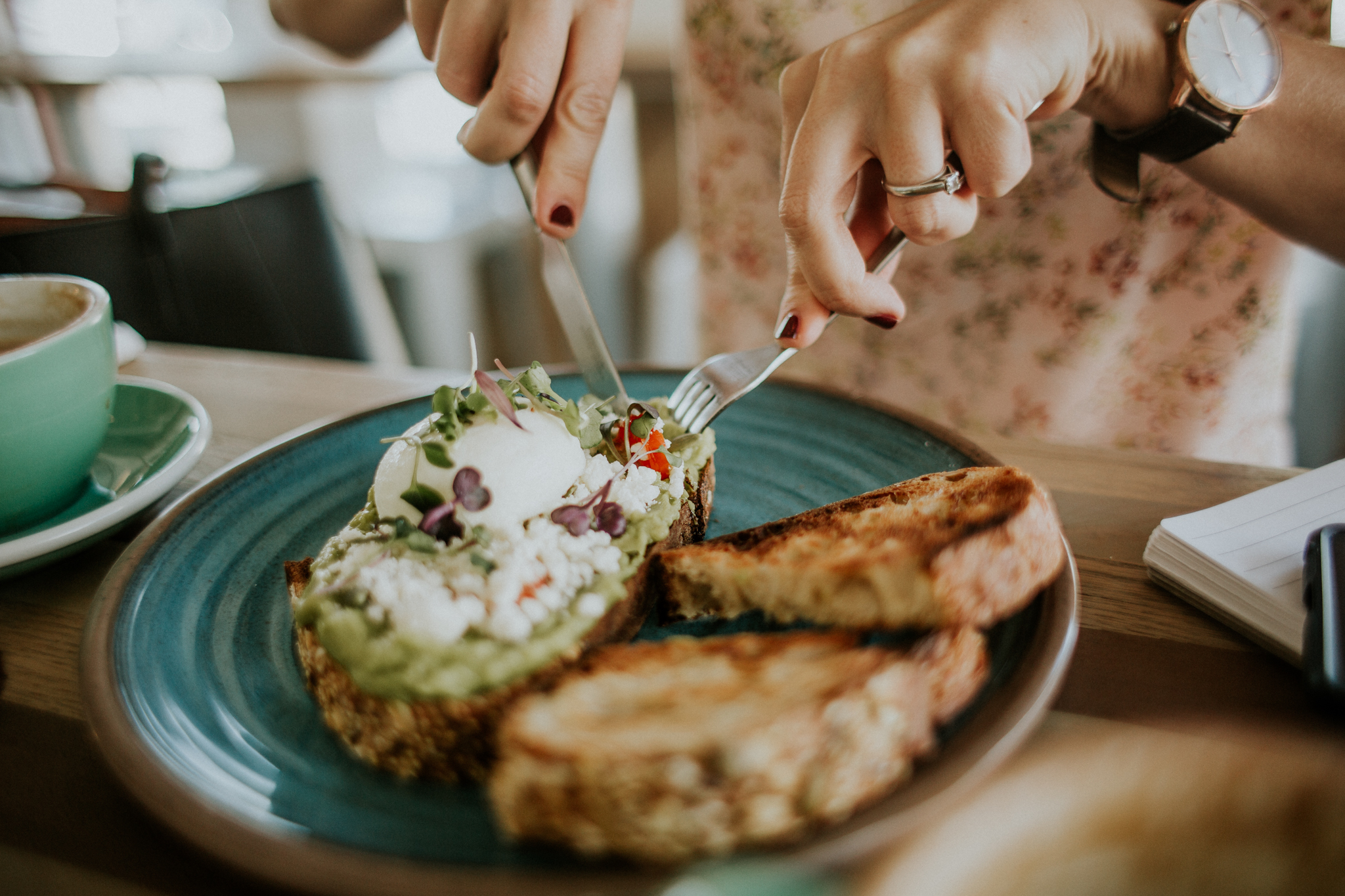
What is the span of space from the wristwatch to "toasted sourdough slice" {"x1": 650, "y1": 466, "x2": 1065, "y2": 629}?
0.85 m

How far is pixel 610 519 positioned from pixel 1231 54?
4.73ft

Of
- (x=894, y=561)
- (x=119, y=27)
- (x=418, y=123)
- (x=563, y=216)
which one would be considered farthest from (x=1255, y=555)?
(x=119, y=27)

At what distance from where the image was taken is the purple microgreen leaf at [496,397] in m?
1.07

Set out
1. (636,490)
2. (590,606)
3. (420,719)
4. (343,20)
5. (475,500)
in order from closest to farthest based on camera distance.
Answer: (420,719) → (590,606) → (475,500) → (636,490) → (343,20)

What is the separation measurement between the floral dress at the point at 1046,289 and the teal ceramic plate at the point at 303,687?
78 cm

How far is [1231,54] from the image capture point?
1401 millimetres

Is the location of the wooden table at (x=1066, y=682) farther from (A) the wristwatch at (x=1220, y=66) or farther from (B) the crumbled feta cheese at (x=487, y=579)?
(A) the wristwatch at (x=1220, y=66)

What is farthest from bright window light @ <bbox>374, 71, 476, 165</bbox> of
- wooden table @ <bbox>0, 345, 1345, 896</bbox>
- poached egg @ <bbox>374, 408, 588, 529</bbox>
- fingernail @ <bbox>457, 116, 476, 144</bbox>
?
poached egg @ <bbox>374, 408, 588, 529</bbox>

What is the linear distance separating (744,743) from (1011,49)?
1148mm

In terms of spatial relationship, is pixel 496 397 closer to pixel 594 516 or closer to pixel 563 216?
pixel 594 516

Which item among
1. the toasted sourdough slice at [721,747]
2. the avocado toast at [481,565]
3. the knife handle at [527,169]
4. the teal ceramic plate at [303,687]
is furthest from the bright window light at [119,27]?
the toasted sourdough slice at [721,747]

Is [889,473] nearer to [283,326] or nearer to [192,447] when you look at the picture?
[192,447]

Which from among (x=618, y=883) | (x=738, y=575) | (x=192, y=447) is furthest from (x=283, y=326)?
(x=618, y=883)

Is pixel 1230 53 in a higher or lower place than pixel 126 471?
higher
